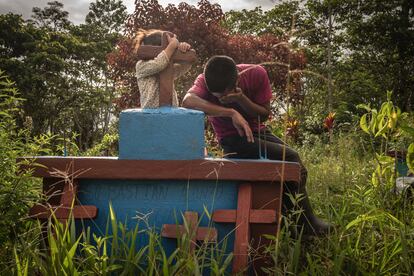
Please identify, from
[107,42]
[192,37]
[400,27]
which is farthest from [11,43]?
[400,27]

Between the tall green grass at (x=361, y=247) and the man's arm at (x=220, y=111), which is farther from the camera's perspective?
the man's arm at (x=220, y=111)

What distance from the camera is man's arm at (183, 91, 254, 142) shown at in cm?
263

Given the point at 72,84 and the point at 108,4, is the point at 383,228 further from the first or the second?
the point at 108,4

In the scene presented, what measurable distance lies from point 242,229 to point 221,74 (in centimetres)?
98

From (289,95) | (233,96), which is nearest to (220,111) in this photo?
(233,96)

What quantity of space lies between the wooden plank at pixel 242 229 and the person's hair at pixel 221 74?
0.66m

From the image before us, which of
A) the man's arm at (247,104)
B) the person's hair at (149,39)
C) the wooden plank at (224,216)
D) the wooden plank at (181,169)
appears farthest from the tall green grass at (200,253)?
the person's hair at (149,39)

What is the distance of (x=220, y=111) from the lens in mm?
2719

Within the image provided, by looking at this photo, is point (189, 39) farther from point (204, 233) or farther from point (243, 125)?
point (204, 233)

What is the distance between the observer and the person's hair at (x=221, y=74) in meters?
2.66

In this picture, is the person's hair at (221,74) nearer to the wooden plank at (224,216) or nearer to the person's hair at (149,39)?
the person's hair at (149,39)

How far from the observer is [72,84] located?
58.7 feet

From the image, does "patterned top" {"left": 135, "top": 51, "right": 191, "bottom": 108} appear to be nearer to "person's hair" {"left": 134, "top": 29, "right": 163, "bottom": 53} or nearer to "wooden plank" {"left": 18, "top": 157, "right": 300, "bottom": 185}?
"person's hair" {"left": 134, "top": 29, "right": 163, "bottom": 53}

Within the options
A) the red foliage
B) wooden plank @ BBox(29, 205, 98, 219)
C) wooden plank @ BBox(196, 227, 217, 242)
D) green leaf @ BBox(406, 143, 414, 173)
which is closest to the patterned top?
wooden plank @ BBox(29, 205, 98, 219)
